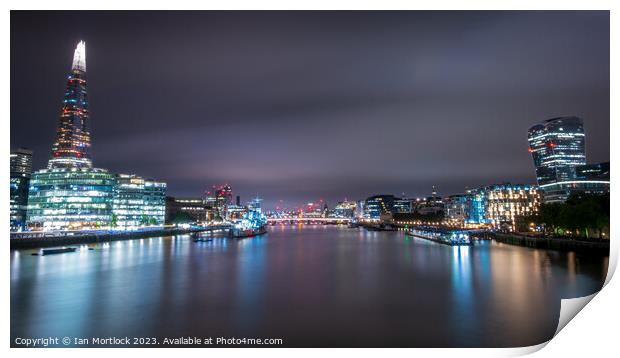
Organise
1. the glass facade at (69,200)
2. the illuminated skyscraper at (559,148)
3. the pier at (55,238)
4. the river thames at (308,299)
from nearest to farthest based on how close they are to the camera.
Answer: the river thames at (308,299)
the pier at (55,238)
the glass facade at (69,200)
the illuminated skyscraper at (559,148)

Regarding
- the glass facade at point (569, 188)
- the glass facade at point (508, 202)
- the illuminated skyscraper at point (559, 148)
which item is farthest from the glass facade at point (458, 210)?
the glass facade at point (569, 188)

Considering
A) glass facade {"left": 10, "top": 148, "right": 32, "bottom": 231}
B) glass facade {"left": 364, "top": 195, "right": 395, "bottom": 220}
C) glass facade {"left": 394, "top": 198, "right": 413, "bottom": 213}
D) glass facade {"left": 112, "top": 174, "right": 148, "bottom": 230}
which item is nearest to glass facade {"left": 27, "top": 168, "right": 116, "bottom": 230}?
glass facade {"left": 10, "top": 148, "right": 32, "bottom": 231}

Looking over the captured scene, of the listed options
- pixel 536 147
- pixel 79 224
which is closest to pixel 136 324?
pixel 79 224

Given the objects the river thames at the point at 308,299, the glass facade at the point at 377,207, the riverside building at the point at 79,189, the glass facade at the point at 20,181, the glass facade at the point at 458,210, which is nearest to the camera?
the river thames at the point at 308,299

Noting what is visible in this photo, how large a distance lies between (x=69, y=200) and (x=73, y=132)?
10.1 meters

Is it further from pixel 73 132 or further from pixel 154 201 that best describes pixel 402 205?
pixel 73 132

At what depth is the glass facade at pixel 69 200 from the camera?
2755cm

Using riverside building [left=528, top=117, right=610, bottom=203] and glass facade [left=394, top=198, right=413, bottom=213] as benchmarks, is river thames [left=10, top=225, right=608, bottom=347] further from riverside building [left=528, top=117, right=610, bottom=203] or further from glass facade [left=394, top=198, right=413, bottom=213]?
glass facade [left=394, top=198, right=413, bottom=213]

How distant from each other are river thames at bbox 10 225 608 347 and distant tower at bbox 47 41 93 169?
24.9 meters

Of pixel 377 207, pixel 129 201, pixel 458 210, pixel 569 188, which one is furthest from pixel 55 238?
pixel 377 207

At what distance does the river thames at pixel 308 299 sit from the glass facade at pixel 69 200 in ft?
52.5

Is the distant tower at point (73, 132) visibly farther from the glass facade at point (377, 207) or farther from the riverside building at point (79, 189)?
the glass facade at point (377, 207)

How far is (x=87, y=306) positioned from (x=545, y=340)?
7708 millimetres

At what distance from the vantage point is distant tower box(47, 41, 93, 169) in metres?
35.0
